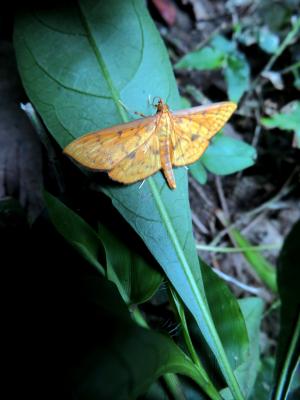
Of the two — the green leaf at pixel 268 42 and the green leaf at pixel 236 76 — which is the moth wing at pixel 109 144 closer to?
the green leaf at pixel 236 76

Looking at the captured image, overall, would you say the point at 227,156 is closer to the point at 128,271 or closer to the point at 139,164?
the point at 139,164

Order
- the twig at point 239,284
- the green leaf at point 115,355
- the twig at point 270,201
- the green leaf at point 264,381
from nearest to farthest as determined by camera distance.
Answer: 1. the green leaf at point 115,355
2. the green leaf at point 264,381
3. the twig at point 239,284
4. the twig at point 270,201

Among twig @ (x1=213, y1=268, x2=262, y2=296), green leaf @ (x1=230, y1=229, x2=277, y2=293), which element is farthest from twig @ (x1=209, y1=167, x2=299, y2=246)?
twig @ (x1=213, y1=268, x2=262, y2=296)

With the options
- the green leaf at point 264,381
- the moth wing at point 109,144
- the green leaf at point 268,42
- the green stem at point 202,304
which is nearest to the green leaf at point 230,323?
the green stem at point 202,304

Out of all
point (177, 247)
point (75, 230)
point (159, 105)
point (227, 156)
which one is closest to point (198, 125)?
point (159, 105)

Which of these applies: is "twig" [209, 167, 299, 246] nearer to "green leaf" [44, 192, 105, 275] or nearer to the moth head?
the moth head

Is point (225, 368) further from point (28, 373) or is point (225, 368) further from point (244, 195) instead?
point (244, 195)
